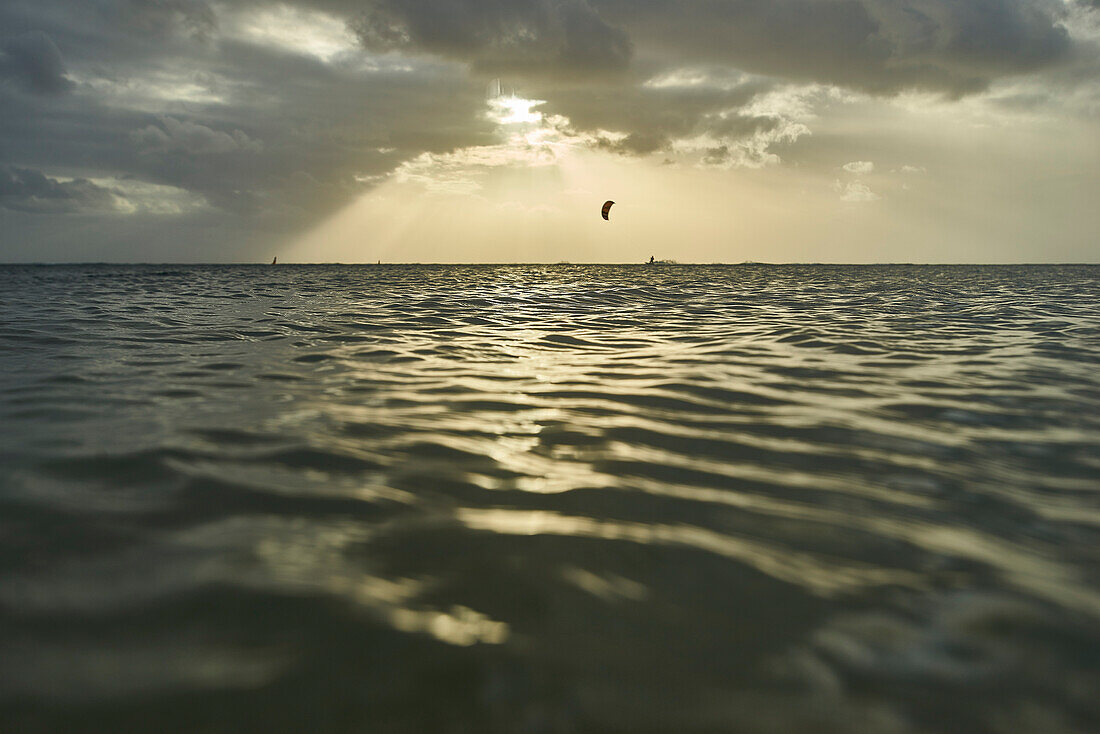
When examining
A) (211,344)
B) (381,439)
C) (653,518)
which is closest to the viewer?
(653,518)

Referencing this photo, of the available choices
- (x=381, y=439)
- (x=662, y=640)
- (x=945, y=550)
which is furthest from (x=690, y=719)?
(x=381, y=439)

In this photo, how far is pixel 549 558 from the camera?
2.66 m

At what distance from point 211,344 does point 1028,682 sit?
1013 cm

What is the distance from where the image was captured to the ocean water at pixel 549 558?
1.82 metres

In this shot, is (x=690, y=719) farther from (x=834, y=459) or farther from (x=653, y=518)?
(x=834, y=459)

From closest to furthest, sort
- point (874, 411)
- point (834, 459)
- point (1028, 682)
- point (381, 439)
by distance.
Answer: point (1028, 682), point (834, 459), point (381, 439), point (874, 411)

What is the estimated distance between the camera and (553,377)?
6.98 meters

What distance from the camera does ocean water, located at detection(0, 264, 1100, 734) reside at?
1822mm

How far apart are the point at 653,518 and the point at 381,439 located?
7.21 feet


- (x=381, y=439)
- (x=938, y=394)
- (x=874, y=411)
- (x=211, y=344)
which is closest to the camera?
(x=381, y=439)

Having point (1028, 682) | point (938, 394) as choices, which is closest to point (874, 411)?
point (938, 394)

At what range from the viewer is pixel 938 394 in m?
5.98

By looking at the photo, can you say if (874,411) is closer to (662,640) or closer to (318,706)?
(662,640)

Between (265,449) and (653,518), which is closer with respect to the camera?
(653,518)
